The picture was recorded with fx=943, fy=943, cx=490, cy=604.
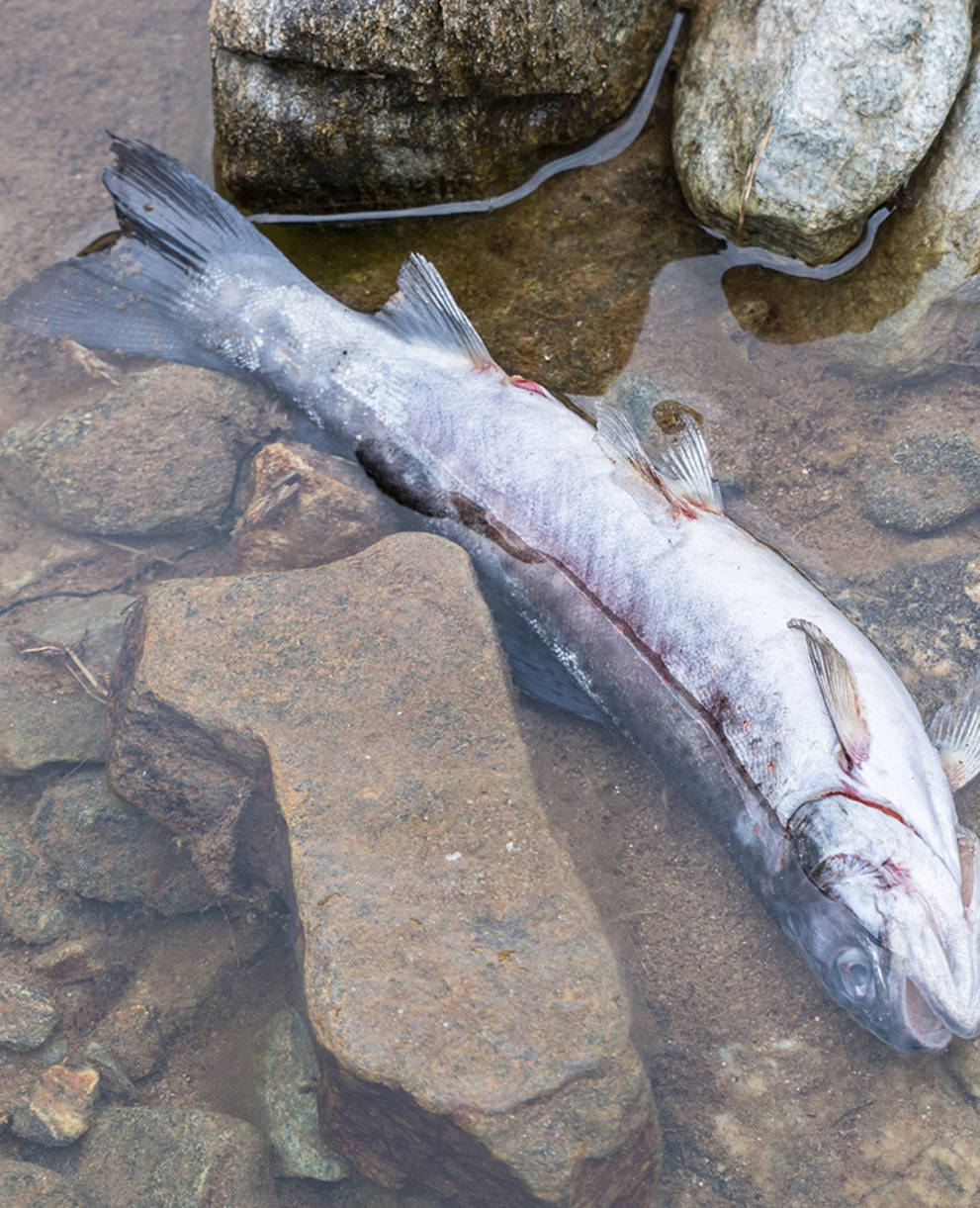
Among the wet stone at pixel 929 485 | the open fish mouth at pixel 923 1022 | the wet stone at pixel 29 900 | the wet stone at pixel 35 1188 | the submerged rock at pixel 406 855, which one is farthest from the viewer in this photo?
the wet stone at pixel 929 485

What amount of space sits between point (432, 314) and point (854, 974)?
320 centimetres

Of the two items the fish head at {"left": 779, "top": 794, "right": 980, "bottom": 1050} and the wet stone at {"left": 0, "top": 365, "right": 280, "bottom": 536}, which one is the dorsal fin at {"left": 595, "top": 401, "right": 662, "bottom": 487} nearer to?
the fish head at {"left": 779, "top": 794, "right": 980, "bottom": 1050}

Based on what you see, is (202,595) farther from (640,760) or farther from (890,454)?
(890,454)

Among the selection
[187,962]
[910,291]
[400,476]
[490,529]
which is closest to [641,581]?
[490,529]

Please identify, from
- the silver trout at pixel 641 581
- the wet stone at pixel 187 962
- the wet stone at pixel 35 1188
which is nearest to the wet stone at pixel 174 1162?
the wet stone at pixel 35 1188

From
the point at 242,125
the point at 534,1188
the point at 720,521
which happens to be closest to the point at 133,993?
the point at 534,1188

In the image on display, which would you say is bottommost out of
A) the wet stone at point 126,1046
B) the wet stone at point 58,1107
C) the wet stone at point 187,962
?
the wet stone at point 58,1107

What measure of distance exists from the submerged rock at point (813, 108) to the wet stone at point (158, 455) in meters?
2.42

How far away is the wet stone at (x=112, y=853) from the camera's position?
4039 mm

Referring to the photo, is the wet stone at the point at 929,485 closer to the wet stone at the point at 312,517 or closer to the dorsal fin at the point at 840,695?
the dorsal fin at the point at 840,695

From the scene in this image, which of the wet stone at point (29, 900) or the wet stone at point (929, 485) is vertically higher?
the wet stone at point (929, 485)

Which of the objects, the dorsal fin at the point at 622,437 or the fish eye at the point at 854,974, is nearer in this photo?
the fish eye at the point at 854,974

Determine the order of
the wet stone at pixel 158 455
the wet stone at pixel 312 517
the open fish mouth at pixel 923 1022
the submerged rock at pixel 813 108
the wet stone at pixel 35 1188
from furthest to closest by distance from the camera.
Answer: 1. the wet stone at pixel 158 455
2. the wet stone at pixel 312 517
3. the submerged rock at pixel 813 108
4. the wet stone at pixel 35 1188
5. the open fish mouth at pixel 923 1022

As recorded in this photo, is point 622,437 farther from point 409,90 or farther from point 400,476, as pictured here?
point 409,90
